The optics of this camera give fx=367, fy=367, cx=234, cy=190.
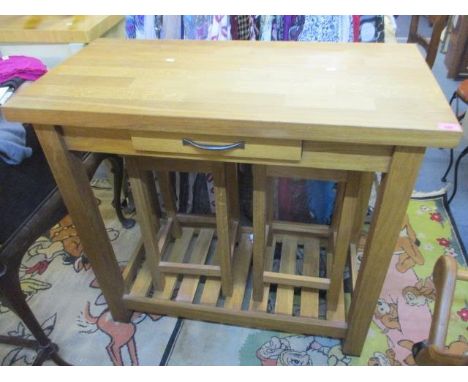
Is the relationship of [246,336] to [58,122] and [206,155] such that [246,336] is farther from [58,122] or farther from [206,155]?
[58,122]

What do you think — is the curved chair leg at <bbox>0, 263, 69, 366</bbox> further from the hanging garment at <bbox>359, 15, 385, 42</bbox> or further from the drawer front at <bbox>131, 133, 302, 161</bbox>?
the hanging garment at <bbox>359, 15, 385, 42</bbox>

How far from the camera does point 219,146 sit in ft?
2.34

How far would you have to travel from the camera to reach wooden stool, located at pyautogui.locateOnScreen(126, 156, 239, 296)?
0.98 meters

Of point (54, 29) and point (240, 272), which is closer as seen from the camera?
point (54, 29)

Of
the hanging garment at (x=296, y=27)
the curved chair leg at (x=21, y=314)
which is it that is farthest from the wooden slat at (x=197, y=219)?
the hanging garment at (x=296, y=27)

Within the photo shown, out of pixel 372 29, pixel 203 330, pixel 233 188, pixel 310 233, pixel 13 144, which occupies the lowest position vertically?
pixel 203 330

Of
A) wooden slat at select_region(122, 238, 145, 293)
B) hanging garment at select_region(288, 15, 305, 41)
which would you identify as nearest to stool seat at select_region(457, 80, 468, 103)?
hanging garment at select_region(288, 15, 305, 41)

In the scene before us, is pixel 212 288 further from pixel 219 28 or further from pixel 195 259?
pixel 219 28

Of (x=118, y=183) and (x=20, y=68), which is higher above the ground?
(x=20, y=68)

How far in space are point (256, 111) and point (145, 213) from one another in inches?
20.1

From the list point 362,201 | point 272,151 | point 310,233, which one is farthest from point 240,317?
point 272,151

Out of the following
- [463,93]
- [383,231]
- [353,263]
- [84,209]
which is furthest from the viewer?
[463,93]

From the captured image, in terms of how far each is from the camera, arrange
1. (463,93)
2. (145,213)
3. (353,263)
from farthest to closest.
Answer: (463,93) < (353,263) < (145,213)
